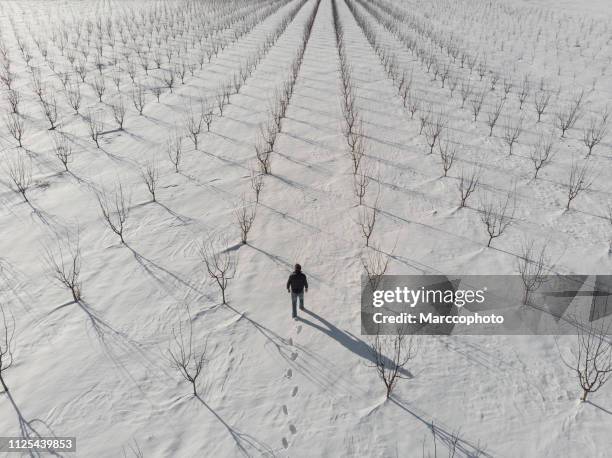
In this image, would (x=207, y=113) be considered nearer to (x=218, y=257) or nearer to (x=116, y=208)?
(x=116, y=208)

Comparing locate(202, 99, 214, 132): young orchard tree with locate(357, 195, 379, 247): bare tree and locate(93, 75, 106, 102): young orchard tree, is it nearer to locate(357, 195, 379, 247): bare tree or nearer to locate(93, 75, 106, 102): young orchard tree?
locate(93, 75, 106, 102): young orchard tree

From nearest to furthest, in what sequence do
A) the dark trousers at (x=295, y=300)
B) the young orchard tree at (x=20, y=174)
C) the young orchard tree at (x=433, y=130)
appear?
1. the dark trousers at (x=295, y=300)
2. the young orchard tree at (x=20, y=174)
3. the young orchard tree at (x=433, y=130)

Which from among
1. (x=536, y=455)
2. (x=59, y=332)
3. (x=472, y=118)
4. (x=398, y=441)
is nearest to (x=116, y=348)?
(x=59, y=332)

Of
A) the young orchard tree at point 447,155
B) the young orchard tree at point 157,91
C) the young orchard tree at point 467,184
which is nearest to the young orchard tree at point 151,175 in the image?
the young orchard tree at point 157,91

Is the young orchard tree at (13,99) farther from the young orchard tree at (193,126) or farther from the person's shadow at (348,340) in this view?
the person's shadow at (348,340)

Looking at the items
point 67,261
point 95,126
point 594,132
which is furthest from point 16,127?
point 594,132

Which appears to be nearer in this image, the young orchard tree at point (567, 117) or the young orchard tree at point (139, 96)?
the young orchard tree at point (567, 117)

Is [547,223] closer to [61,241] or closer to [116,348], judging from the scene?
[116,348]
